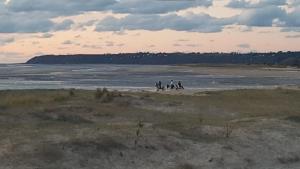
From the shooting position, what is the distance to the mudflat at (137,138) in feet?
62.8

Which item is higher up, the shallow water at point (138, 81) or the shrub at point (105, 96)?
the shrub at point (105, 96)

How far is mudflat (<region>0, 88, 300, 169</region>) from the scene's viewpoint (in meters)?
19.1

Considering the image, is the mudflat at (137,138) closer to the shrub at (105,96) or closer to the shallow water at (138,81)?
the shrub at (105,96)

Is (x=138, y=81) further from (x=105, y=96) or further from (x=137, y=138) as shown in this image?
(x=137, y=138)

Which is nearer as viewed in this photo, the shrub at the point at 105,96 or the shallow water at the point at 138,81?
the shrub at the point at 105,96

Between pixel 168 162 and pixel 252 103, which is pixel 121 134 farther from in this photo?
pixel 252 103

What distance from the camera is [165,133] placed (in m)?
22.8

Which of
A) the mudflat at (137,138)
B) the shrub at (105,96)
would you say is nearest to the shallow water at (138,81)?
the shrub at (105,96)

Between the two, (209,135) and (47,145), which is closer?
(47,145)

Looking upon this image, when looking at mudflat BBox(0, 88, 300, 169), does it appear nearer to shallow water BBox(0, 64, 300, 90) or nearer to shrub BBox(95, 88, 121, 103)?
shrub BBox(95, 88, 121, 103)

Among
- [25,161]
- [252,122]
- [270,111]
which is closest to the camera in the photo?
[25,161]

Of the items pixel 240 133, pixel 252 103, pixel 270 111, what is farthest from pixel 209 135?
pixel 252 103

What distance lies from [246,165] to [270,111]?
1222 centimetres

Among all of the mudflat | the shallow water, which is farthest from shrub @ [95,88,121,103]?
the shallow water
